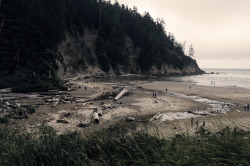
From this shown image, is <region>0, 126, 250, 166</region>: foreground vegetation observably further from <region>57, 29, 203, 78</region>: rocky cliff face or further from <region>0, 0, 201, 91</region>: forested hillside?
<region>57, 29, 203, 78</region>: rocky cliff face

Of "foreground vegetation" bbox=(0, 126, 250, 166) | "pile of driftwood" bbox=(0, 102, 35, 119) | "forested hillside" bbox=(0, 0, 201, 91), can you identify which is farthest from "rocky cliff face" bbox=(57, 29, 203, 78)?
"foreground vegetation" bbox=(0, 126, 250, 166)

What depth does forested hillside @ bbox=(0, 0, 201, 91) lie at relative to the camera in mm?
23453

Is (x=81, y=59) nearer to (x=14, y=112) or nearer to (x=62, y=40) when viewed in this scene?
(x=62, y=40)

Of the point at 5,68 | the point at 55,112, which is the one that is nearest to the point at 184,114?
the point at 55,112

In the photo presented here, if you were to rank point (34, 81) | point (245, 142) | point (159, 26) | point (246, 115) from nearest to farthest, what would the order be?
point (245, 142) → point (246, 115) → point (34, 81) → point (159, 26)

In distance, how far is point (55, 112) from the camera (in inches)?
508

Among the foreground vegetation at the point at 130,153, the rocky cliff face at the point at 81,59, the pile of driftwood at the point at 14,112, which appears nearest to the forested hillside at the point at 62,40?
the rocky cliff face at the point at 81,59

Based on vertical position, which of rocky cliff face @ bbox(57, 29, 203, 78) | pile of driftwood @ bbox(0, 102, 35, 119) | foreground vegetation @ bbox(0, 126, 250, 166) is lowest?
pile of driftwood @ bbox(0, 102, 35, 119)

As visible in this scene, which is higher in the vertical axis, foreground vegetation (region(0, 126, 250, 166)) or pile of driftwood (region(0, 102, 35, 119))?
foreground vegetation (region(0, 126, 250, 166))

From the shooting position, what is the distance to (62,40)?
51375 millimetres

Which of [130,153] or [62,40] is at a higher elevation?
[62,40]

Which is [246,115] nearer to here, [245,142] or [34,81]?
[245,142]

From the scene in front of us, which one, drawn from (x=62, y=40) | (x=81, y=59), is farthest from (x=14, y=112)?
(x=62, y=40)

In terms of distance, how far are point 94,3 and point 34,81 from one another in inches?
2744
